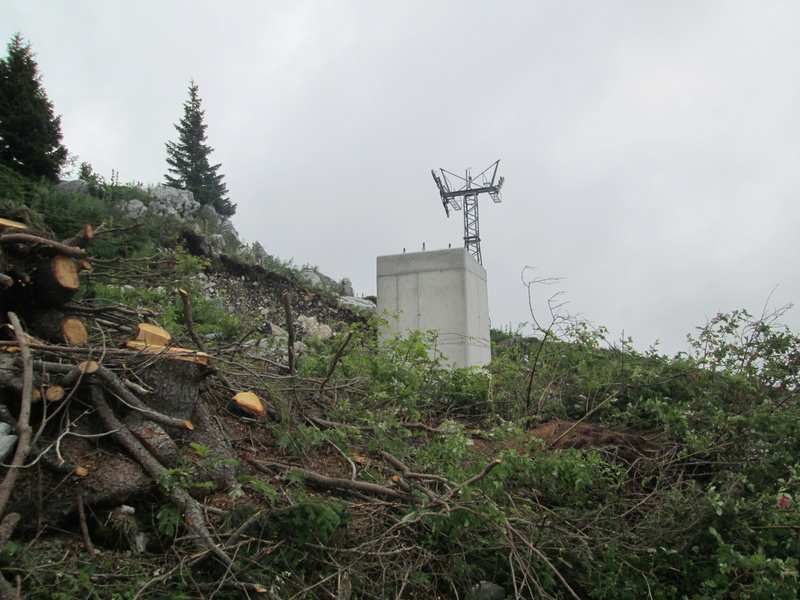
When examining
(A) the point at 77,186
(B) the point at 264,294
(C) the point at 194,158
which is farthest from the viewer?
(C) the point at 194,158

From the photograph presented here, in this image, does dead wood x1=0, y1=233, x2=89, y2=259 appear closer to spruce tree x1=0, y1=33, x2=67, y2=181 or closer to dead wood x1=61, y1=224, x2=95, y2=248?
dead wood x1=61, y1=224, x2=95, y2=248

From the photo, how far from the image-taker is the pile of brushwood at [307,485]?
2404 millimetres

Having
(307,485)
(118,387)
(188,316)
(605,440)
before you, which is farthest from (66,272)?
(605,440)

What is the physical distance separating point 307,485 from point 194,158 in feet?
87.9

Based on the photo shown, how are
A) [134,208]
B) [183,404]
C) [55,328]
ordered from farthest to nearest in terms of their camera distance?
[134,208] → [55,328] → [183,404]

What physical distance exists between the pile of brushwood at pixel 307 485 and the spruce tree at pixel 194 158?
23935 mm

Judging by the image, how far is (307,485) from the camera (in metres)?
3.06

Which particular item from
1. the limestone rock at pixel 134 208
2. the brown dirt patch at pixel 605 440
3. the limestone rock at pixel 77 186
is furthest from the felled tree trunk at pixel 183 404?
the limestone rock at pixel 77 186

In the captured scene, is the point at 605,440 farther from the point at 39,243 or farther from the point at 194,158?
the point at 194,158

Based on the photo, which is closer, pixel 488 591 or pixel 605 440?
pixel 488 591

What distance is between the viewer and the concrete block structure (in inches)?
310

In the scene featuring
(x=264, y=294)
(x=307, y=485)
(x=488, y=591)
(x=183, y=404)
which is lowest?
(x=488, y=591)

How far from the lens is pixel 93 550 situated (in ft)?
7.61

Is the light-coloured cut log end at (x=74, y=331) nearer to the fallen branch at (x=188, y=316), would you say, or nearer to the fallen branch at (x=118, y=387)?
the fallen branch at (x=118, y=387)
